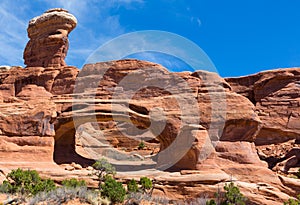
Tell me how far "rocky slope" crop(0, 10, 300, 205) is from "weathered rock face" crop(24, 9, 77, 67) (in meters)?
2.83

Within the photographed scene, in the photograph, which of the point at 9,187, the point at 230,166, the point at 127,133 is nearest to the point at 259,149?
the point at 127,133

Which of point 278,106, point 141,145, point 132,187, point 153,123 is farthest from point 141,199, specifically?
point 278,106

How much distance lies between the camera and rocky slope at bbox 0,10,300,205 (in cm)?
1617

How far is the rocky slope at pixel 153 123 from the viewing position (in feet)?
53.1

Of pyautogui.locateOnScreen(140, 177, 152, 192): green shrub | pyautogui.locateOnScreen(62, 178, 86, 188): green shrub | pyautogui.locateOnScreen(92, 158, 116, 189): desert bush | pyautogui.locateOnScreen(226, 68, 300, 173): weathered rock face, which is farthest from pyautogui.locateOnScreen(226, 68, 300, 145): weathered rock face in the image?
pyautogui.locateOnScreen(62, 178, 86, 188): green shrub

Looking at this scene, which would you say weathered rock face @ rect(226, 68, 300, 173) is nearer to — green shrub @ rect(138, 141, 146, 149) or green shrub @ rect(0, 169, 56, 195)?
green shrub @ rect(138, 141, 146, 149)

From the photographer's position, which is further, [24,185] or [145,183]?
[145,183]

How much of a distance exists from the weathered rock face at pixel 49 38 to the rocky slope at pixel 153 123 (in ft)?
9.27

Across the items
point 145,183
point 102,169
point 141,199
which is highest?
point 102,169

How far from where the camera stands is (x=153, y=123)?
18.2m

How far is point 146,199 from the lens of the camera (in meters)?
Answer: 14.1

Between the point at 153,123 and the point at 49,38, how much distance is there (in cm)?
1196

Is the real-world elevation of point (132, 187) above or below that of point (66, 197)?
above

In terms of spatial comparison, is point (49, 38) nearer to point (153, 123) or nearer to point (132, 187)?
point (153, 123)
